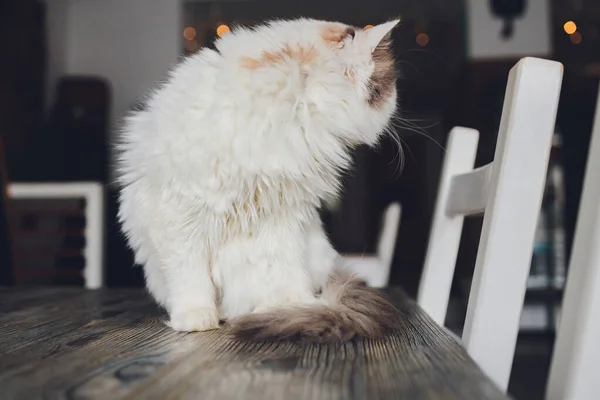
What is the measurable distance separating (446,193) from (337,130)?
0.91 feet

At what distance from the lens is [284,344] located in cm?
63

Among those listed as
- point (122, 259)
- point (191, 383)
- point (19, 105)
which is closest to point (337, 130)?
point (191, 383)

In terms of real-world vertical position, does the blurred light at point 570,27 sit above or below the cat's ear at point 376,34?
above

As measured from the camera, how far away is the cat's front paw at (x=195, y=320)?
774 mm

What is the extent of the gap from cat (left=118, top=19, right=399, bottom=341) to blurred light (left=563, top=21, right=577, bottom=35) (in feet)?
12.1

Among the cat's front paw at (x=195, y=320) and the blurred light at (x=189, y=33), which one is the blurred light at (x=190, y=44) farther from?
the cat's front paw at (x=195, y=320)

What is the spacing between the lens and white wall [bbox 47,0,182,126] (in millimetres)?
4293

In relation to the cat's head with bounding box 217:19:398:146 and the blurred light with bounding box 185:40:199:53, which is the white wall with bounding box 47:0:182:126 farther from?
the cat's head with bounding box 217:19:398:146

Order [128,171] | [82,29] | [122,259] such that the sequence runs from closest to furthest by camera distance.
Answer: [128,171] < [122,259] < [82,29]

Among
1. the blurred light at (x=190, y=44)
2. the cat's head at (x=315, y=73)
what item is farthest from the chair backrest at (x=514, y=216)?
the blurred light at (x=190, y=44)

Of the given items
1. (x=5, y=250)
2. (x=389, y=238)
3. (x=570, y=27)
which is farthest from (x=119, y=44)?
(x=570, y=27)

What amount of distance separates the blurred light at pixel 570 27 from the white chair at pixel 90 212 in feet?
11.5

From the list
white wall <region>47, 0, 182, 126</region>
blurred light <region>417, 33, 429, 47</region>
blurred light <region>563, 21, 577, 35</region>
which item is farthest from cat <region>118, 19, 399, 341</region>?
blurred light <region>417, 33, 429, 47</region>

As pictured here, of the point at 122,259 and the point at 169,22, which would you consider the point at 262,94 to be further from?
the point at 169,22
